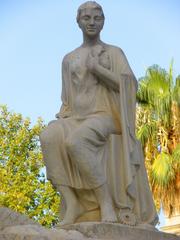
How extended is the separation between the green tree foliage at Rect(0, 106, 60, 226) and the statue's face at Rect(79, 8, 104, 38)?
17.2 metres

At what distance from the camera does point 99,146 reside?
11.7 meters

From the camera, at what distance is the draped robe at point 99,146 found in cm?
1159

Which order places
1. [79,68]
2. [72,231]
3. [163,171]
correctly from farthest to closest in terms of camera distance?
1. [163,171]
2. [79,68]
3. [72,231]

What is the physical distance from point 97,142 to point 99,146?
0.11 m

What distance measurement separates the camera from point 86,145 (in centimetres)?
1155

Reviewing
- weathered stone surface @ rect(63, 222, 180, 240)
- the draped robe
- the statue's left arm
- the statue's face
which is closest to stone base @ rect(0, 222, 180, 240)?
weathered stone surface @ rect(63, 222, 180, 240)

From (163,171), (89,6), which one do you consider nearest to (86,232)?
(89,6)

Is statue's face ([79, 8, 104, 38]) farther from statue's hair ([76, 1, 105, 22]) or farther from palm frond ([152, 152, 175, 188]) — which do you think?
palm frond ([152, 152, 175, 188])

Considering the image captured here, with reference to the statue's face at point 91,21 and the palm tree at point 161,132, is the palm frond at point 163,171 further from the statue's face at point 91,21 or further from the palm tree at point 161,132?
the statue's face at point 91,21

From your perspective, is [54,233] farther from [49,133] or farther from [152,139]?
[152,139]

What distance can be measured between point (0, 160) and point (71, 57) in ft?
65.5

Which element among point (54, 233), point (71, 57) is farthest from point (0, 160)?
point (54, 233)

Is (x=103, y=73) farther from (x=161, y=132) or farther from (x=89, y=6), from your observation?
(x=161, y=132)

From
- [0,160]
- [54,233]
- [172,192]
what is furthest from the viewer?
[0,160]
